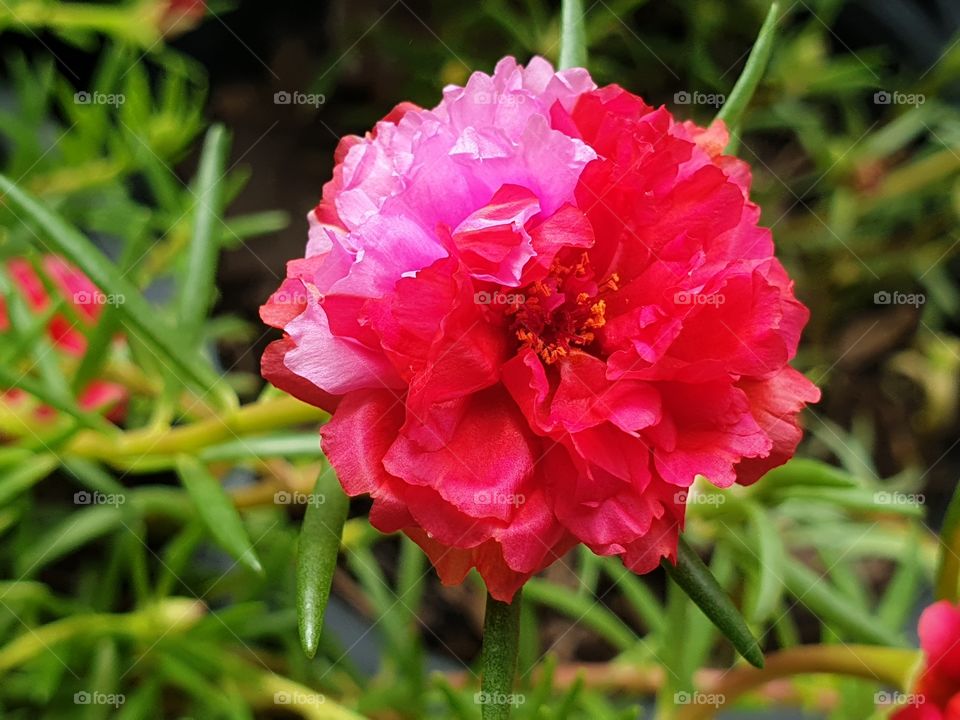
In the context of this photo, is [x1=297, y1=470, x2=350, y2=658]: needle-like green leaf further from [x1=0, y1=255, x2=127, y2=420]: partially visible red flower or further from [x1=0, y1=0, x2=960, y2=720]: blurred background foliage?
[x1=0, y1=255, x2=127, y2=420]: partially visible red flower

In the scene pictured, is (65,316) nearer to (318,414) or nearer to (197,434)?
(197,434)

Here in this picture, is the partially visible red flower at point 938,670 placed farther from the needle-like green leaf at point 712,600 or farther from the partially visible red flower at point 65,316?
the partially visible red flower at point 65,316

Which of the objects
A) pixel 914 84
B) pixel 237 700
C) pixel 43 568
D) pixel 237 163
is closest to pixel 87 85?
pixel 237 163

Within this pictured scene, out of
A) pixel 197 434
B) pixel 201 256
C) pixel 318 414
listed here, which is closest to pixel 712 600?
Result: pixel 318 414

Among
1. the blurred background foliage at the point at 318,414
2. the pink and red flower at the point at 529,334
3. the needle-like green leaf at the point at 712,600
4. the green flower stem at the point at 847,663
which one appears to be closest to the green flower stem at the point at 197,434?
the blurred background foliage at the point at 318,414

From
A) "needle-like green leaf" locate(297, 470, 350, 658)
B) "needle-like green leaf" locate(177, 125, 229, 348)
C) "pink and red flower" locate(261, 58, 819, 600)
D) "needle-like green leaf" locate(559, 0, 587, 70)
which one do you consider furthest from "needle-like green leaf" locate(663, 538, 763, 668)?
"needle-like green leaf" locate(177, 125, 229, 348)

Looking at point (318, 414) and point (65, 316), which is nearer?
point (318, 414)
